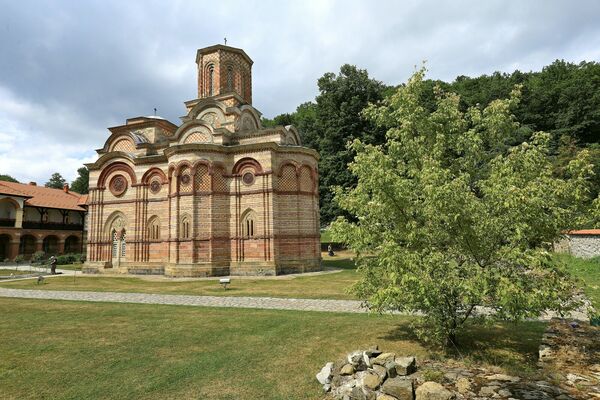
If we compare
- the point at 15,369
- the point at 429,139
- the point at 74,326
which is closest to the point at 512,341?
the point at 429,139

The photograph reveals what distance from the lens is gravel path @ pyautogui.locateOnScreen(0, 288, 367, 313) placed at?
11.6 metres

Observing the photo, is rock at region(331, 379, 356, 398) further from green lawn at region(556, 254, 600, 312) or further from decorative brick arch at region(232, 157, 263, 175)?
decorative brick arch at region(232, 157, 263, 175)

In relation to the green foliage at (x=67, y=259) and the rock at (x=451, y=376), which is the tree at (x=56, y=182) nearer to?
the green foliage at (x=67, y=259)

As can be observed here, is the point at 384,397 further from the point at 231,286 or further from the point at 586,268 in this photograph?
the point at 586,268

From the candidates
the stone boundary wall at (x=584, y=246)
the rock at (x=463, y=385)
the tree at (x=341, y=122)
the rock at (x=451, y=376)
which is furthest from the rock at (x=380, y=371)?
the tree at (x=341, y=122)

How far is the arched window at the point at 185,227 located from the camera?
21.1 meters

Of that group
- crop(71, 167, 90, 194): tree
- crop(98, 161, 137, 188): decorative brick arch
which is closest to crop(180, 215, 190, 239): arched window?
crop(98, 161, 137, 188): decorative brick arch

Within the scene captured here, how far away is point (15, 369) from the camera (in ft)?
22.0

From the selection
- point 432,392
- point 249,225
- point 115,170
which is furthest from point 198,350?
point 115,170

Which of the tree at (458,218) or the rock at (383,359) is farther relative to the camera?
the rock at (383,359)

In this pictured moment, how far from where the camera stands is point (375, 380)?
551cm

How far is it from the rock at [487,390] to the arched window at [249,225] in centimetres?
1728

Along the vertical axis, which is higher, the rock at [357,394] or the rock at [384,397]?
the rock at [384,397]

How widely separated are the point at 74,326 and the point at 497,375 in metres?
10.3
